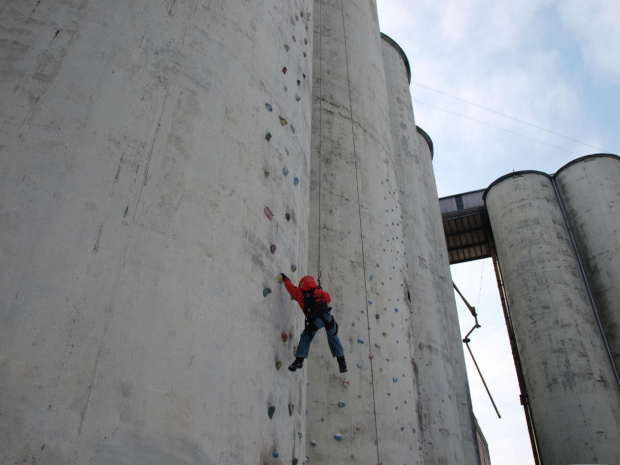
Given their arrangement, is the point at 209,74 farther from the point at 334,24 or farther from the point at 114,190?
the point at 334,24

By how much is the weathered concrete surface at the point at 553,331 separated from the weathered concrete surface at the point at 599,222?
1.80 feet

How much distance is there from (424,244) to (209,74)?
35.3 feet

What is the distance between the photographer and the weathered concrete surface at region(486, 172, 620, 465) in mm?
15133

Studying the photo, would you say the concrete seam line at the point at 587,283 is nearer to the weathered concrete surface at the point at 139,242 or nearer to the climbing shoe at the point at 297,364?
the climbing shoe at the point at 297,364

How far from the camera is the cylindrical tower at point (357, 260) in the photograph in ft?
20.9

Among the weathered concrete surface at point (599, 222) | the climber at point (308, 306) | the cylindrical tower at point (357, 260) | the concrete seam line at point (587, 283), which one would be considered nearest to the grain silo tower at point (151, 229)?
the climber at point (308, 306)

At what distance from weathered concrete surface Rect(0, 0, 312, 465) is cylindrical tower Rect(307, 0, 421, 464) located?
2510 mm

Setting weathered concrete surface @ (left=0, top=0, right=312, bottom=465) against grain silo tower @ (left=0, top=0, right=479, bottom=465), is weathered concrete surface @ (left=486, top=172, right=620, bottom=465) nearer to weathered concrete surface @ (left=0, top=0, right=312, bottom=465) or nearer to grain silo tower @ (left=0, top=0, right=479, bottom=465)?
grain silo tower @ (left=0, top=0, right=479, bottom=465)

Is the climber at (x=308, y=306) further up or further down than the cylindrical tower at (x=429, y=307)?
further down

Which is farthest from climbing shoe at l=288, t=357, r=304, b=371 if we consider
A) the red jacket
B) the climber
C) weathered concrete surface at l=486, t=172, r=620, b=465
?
weathered concrete surface at l=486, t=172, r=620, b=465

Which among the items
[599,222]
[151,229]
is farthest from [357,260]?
[599,222]

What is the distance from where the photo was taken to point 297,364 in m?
3.77

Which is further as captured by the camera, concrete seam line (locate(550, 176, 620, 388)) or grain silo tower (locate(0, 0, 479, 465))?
concrete seam line (locate(550, 176, 620, 388))

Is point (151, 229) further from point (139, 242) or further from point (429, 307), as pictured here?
point (429, 307)
